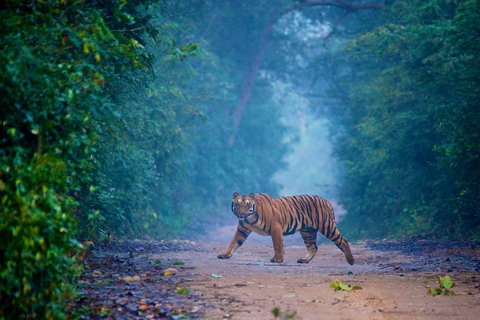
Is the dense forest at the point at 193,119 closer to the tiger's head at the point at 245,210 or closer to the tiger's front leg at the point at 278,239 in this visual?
the tiger's head at the point at 245,210

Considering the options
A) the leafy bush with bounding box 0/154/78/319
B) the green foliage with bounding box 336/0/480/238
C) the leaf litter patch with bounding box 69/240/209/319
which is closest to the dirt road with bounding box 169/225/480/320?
the leaf litter patch with bounding box 69/240/209/319

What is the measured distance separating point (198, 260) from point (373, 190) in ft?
33.9

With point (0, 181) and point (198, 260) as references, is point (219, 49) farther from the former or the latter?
point (0, 181)

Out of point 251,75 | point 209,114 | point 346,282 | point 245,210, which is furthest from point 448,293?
point 251,75

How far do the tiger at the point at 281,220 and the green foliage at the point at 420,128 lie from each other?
10.2 ft

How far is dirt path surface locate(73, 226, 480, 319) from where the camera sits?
5262 mm

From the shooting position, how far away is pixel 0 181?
4.15 m

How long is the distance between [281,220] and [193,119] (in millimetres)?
11278

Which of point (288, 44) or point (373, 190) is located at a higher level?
point (288, 44)

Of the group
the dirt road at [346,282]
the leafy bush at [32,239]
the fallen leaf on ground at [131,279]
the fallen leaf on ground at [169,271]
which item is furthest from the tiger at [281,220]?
the leafy bush at [32,239]

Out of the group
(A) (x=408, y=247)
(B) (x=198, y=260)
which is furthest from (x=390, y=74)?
(B) (x=198, y=260)

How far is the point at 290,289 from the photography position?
649cm

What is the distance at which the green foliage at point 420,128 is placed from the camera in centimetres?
1148

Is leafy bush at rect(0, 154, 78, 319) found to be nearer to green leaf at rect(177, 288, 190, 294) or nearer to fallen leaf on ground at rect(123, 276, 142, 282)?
green leaf at rect(177, 288, 190, 294)
